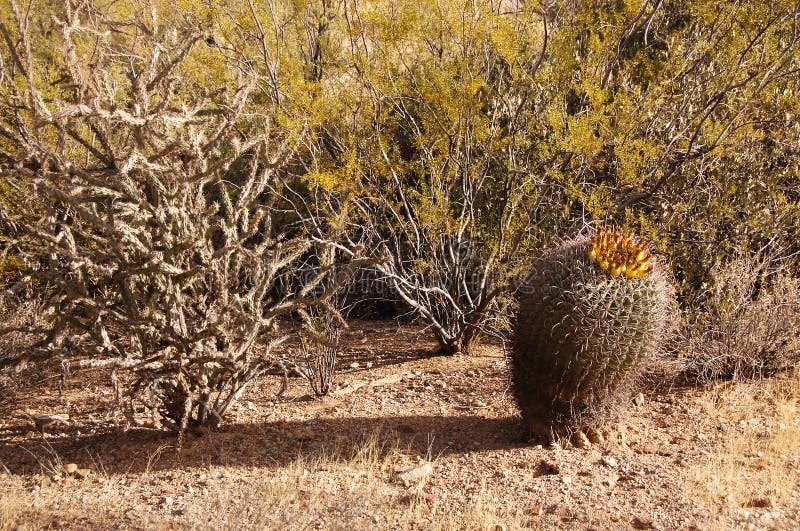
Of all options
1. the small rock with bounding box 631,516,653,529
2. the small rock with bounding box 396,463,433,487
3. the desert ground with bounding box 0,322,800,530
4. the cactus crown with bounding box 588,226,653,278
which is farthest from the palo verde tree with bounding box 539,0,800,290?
the small rock with bounding box 396,463,433,487

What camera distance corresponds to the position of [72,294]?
3.81 m

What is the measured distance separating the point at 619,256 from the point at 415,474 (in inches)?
66.9

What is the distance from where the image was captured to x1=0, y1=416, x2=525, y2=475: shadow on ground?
4.11 m

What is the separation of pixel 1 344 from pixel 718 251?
5.79 m

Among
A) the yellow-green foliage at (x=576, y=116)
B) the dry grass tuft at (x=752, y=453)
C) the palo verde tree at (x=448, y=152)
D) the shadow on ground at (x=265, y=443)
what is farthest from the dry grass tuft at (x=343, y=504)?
the yellow-green foliage at (x=576, y=116)

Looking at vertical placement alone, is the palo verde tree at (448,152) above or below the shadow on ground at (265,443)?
above

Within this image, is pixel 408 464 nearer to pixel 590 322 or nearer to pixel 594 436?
pixel 594 436

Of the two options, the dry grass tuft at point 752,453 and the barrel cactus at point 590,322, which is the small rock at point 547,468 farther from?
the dry grass tuft at point 752,453

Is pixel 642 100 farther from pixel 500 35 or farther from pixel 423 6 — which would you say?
pixel 423 6

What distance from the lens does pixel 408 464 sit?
4.09m

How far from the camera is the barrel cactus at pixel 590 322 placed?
Result: 12.2 ft

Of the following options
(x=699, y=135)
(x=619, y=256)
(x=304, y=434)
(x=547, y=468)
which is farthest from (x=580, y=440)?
(x=699, y=135)

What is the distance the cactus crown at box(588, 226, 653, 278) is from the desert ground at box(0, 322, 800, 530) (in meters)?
1.11

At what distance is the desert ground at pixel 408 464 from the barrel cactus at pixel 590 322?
47 centimetres
